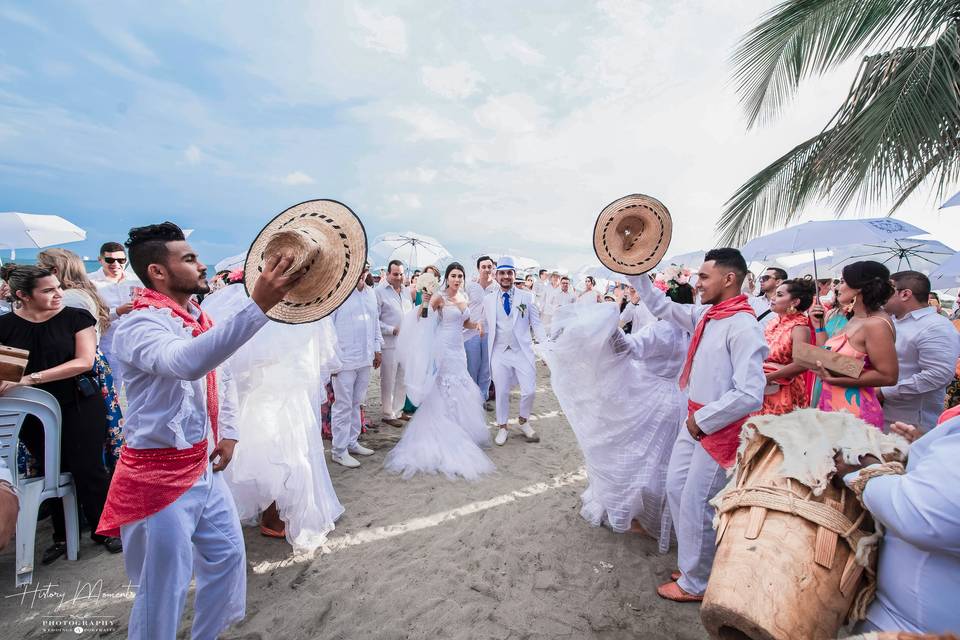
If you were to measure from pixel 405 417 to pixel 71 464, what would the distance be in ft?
14.3

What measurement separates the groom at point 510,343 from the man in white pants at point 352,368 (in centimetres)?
174

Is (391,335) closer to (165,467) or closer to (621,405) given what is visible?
(621,405)

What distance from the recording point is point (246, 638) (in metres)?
2.62

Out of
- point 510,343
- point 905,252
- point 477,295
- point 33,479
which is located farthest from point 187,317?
point 905,252

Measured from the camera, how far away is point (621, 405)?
393cm

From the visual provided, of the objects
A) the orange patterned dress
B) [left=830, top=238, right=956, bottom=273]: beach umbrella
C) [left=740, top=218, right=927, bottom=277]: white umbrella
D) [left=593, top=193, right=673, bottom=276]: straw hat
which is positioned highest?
[left=830, top=238, right=956, bottom=273]: beach umbrella

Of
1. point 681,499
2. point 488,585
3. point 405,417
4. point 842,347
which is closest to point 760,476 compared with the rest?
point 681,499

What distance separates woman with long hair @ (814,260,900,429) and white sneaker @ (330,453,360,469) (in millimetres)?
4511

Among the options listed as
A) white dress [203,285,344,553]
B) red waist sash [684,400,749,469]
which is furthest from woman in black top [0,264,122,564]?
red waist sash [684,400,749,469]

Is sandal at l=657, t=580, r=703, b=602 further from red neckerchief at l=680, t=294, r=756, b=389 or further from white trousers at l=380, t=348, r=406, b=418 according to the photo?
white trousers at l=380, t=348, r=406, b=418

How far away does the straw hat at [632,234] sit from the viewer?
3.36 m

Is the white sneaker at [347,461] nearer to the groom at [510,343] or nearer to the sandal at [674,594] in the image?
the groom at [510,343]

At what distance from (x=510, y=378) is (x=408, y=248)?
513 cm

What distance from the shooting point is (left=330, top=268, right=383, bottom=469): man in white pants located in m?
5.29
